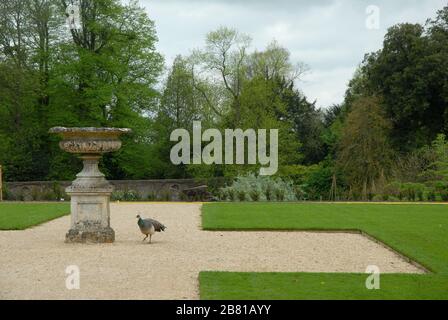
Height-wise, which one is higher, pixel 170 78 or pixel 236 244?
pixel 170 78

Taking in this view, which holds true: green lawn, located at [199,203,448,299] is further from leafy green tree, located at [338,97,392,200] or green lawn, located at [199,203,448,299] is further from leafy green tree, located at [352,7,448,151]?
leafy green tree, located at [352,7,448,151]

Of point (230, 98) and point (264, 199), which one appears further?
point (230, 98)

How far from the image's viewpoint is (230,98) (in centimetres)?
4512

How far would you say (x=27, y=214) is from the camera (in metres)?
20.6

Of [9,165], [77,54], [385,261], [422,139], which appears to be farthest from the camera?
[422,139]

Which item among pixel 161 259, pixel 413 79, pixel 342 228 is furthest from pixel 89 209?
pixel 413 79

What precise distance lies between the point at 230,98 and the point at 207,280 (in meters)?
36.0

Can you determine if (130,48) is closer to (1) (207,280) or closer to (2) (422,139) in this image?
(2) (422,139)

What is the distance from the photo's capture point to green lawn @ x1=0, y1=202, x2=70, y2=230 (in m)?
17.4

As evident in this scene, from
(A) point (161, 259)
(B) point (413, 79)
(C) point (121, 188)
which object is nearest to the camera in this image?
(A) point (161, 259)

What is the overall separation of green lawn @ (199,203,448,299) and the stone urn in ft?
11.8

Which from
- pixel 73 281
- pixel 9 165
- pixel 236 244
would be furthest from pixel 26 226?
pixel 9 165

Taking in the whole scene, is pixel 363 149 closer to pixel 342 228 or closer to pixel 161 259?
pixel 342 228

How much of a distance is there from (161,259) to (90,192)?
108 inches
